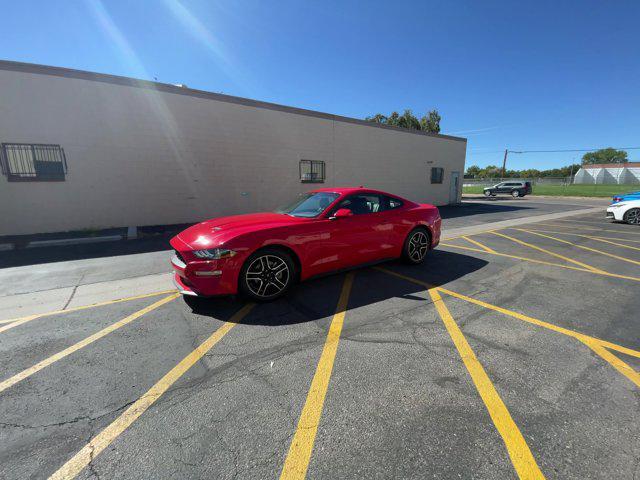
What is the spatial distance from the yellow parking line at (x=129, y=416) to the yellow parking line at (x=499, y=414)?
2396 millimetres

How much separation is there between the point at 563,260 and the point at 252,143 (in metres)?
10.6

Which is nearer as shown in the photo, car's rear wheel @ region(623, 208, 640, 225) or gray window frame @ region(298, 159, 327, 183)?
car's rear wheel @ region(623, 208, 640, 225)

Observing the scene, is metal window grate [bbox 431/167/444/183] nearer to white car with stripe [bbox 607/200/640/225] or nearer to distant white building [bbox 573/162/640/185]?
white car with stripe [bbox 607/200/640/225]

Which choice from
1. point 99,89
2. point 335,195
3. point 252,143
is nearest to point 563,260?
point 335,195

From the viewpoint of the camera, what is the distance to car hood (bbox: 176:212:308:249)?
3410 mm

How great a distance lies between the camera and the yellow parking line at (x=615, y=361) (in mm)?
2301

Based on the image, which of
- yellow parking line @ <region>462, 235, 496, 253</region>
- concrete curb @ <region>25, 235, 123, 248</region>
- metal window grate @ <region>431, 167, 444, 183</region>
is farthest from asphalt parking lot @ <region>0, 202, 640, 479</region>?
metal window grate @ <region>431, 167, 444, 183</region>

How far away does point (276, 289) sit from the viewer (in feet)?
12.4

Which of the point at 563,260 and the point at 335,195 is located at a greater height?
the point at 335,195

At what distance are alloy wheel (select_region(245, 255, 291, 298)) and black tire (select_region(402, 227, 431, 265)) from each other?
8.03ft

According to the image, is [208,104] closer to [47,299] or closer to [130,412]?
[47,299]

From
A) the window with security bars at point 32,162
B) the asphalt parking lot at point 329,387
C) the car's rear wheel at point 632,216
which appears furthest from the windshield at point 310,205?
the car's rear wheel at point 632,216

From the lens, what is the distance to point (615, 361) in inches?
98.3

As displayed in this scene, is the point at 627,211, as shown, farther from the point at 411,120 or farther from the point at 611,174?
the point at 611,174
